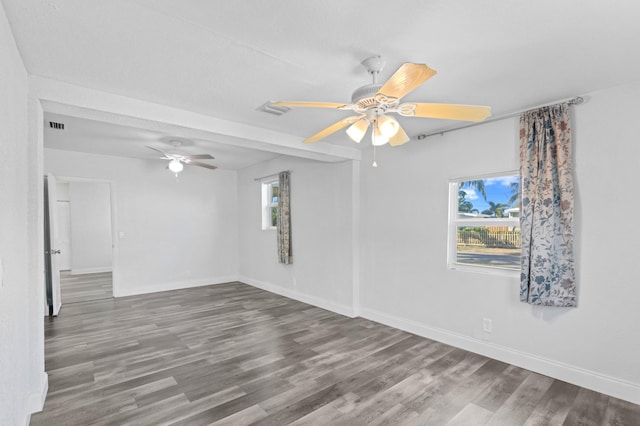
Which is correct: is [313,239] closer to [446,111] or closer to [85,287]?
[446,111]

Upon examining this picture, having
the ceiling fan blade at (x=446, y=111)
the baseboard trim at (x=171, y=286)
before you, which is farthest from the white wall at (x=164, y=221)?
the ceiling fan blade at (x=446, y=111)

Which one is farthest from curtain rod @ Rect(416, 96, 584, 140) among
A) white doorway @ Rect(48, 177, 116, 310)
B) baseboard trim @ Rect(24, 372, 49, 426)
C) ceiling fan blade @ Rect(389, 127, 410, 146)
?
white doorway @ Rect(48, 177, 116, 310)

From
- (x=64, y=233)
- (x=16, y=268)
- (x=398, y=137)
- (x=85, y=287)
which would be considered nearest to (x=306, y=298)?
(x=398, y=137)

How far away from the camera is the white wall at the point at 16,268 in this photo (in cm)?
160

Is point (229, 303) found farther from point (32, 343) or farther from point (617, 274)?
point (617, 274)

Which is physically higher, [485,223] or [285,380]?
[485,223]

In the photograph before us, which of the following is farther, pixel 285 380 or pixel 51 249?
pixel 51 249

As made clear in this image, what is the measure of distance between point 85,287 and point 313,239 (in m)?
5.09

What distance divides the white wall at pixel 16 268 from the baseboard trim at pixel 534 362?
3.60 metres

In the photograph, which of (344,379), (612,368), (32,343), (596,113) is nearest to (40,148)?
(32,343)

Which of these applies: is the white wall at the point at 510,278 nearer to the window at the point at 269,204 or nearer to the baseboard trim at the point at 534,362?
the baseboard trim at the point at 534,362

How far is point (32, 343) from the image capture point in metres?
2.29

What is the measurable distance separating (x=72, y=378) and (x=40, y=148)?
1.99 m

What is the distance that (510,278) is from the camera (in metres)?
3.18
